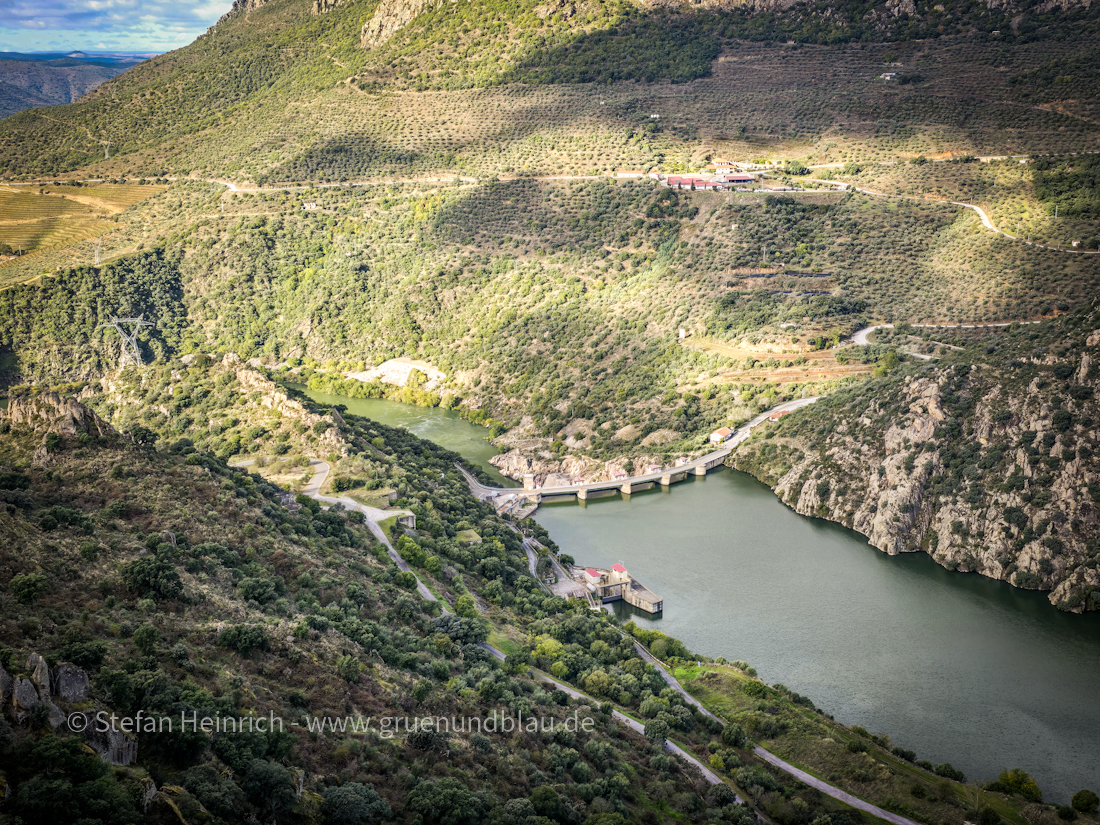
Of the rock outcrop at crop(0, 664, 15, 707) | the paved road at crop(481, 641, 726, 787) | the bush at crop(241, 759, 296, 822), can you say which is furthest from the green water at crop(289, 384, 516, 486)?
the rock outcrop at crop(0, 664, 15, 707)

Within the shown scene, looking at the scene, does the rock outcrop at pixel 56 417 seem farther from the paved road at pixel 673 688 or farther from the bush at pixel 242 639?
the bush at pixel 242 639

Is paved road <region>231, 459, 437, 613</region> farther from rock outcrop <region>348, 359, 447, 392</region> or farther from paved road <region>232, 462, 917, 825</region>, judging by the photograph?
rock outcrop <region>348, 359, 447, 392</region>

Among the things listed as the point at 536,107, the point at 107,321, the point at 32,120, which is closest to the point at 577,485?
the point at 107,321

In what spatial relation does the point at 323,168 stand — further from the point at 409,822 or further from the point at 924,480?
Answer: the point at 409,822

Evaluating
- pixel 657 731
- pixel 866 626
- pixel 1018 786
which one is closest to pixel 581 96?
pixel 866 626

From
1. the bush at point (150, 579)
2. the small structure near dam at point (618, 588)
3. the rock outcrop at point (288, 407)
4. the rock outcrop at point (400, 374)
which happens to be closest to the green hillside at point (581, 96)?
the rock outcrop at point (400, 374)

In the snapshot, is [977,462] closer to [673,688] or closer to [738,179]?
[673,688]
